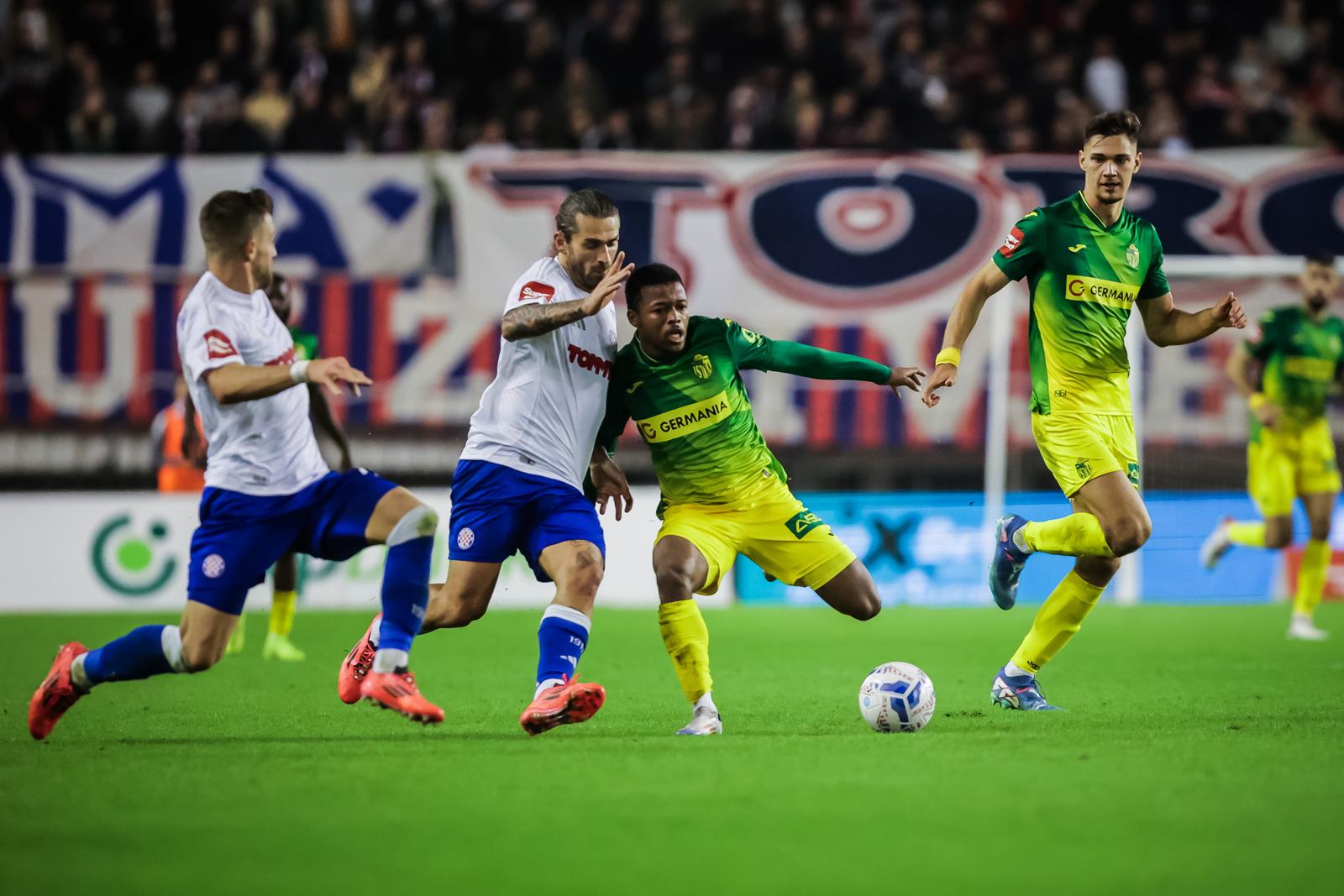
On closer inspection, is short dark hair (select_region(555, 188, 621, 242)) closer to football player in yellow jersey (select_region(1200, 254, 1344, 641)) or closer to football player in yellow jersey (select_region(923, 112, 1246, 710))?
football player in yellow jersey (select_region(923, 112, 1246, 710))

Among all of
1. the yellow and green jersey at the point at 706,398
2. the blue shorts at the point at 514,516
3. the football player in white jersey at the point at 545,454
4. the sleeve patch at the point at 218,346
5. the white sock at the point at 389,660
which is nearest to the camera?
the sleeve patch at the point at 218,346

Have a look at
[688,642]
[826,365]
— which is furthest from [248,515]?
[826,365]

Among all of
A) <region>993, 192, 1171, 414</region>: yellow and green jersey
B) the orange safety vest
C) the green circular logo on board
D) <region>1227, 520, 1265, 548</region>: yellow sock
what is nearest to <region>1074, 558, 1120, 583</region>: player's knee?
<region>993, 192, 1171, 414</region>: yellow and green jersey

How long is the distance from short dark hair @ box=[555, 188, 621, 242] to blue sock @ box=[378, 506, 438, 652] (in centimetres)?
127

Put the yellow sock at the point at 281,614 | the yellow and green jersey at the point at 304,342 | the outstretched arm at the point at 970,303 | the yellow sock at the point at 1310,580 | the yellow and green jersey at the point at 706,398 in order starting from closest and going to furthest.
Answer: the yellow and green jersey at the point at 706,398 → the outstretched arm at the point at 970,303 → the yellow and green jersey at the point at 304,342 → the yellow sock at the point at 281,614 → the yellow sock at the point at 1310,580

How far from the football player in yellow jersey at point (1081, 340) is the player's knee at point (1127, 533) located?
2.6 inches

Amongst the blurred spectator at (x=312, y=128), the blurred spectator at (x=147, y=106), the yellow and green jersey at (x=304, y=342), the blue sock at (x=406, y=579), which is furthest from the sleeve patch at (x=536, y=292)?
the blurred spectator at (x=147, y=106)

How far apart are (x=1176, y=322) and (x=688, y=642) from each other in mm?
2719

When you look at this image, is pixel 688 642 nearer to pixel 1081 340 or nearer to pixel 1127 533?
pixel 1127 533

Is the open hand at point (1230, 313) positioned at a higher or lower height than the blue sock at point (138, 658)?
higher

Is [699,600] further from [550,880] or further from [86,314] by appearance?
[550,880]

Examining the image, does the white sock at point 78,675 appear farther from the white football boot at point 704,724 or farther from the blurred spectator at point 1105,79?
the blurred spectator at point 1105,79

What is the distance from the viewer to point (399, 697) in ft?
20.0

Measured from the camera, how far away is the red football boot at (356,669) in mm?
6738
